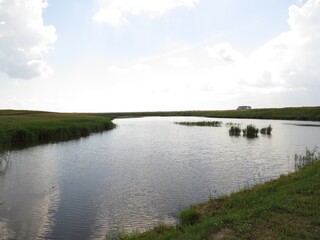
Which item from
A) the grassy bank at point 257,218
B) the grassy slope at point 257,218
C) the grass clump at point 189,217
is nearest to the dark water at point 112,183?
the grass clump at point 189,217

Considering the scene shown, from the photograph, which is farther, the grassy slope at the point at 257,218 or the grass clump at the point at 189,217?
the grass clump at the point at 189,217

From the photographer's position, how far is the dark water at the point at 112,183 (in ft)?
41.4

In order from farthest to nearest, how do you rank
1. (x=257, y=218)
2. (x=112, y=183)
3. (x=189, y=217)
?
(x=112, y=183), (x=189, y=217), (x=257, y=218)

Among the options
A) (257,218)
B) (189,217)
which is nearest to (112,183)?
(189,217)

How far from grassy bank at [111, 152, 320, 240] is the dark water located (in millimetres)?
1743

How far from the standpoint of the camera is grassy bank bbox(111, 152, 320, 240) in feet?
27.2

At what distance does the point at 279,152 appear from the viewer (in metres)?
30.3

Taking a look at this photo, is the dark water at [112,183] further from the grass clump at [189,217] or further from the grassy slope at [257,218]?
the grassy slope at [257,218]

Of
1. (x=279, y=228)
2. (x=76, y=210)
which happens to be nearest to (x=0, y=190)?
(x=76, y=210)

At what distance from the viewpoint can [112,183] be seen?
1880 centimetres

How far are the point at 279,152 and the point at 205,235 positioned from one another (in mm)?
23859

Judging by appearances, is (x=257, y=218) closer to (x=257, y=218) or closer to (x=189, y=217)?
(x=257, y=218)

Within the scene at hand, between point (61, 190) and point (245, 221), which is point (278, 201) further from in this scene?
point (61, 190)

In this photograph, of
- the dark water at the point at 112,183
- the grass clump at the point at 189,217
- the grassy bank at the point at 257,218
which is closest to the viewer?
the grassy bank at the point at 257,218
